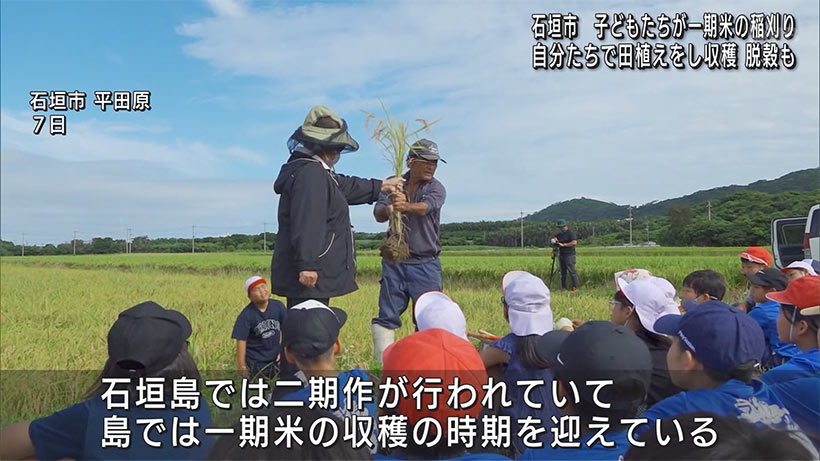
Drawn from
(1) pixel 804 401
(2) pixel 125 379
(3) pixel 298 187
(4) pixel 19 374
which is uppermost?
(3) pixel 298 187

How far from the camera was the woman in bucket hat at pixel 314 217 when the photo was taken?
3416 mm

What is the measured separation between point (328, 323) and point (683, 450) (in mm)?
1576

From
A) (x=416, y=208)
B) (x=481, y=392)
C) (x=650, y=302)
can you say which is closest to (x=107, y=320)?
(x=416, y=208)

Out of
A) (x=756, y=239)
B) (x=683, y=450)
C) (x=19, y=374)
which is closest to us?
(x=683, y=450)

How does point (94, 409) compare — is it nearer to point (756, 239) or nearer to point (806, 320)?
point (806, 320)

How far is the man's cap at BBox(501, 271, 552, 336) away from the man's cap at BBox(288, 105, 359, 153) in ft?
4.34

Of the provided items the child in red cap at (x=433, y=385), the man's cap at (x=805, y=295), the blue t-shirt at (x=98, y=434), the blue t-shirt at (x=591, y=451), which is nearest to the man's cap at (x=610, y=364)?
the blue t-shirt at (x=591, y=451)

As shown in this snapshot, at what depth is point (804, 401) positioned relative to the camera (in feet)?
7.43

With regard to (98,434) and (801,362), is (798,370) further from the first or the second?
(98,434)

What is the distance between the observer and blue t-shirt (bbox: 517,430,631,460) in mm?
1860

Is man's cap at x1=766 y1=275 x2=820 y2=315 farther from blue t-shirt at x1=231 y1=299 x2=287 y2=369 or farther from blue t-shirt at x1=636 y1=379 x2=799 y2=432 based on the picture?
blue t-shirt at x1=231 y1=299 x2=287 y2=369

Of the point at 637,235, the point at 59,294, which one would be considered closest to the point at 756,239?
the point at 637,235

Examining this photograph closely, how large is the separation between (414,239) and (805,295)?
7.54ft

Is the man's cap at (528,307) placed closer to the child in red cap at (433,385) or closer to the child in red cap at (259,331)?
the child in red cap at (433,385)
